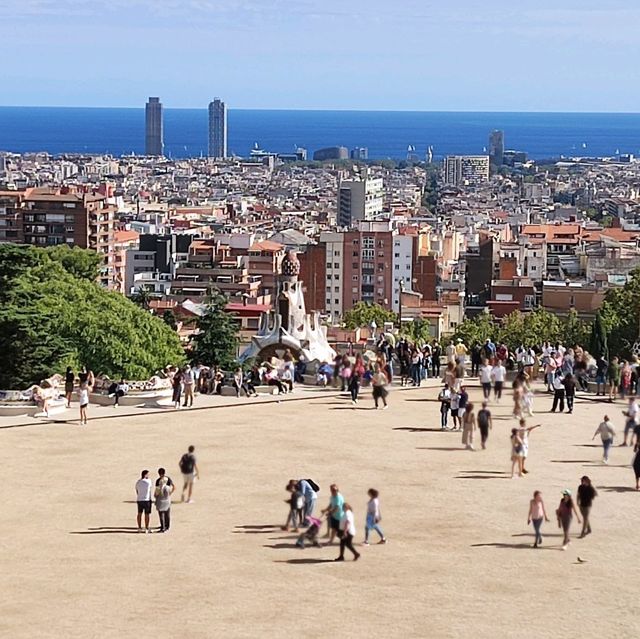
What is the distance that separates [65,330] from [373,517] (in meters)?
16.1

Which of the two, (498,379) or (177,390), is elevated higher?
(498,379)

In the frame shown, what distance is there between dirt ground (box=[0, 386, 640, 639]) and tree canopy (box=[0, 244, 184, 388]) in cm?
568

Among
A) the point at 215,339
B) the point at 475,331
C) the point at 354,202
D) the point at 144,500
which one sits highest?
the point at 354,202

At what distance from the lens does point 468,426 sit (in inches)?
941

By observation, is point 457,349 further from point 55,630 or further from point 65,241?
point 65,241

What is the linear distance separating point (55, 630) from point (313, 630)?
2.43m

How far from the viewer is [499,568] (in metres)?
18.0

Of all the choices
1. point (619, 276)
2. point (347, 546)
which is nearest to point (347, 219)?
point (619, 276)

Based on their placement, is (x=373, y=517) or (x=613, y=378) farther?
(x=613, y=378)

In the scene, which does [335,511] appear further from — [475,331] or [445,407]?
[475,331]

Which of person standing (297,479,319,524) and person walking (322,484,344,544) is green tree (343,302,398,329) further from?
person walking (322,484,344,544)

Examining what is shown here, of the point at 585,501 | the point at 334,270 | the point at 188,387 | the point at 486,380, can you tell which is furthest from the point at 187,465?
the point at 334,270

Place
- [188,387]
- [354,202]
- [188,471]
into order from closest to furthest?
[188,471] < [188,387] < [354,202]

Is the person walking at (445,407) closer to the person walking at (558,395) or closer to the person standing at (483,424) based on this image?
the person standing at (483,424)
